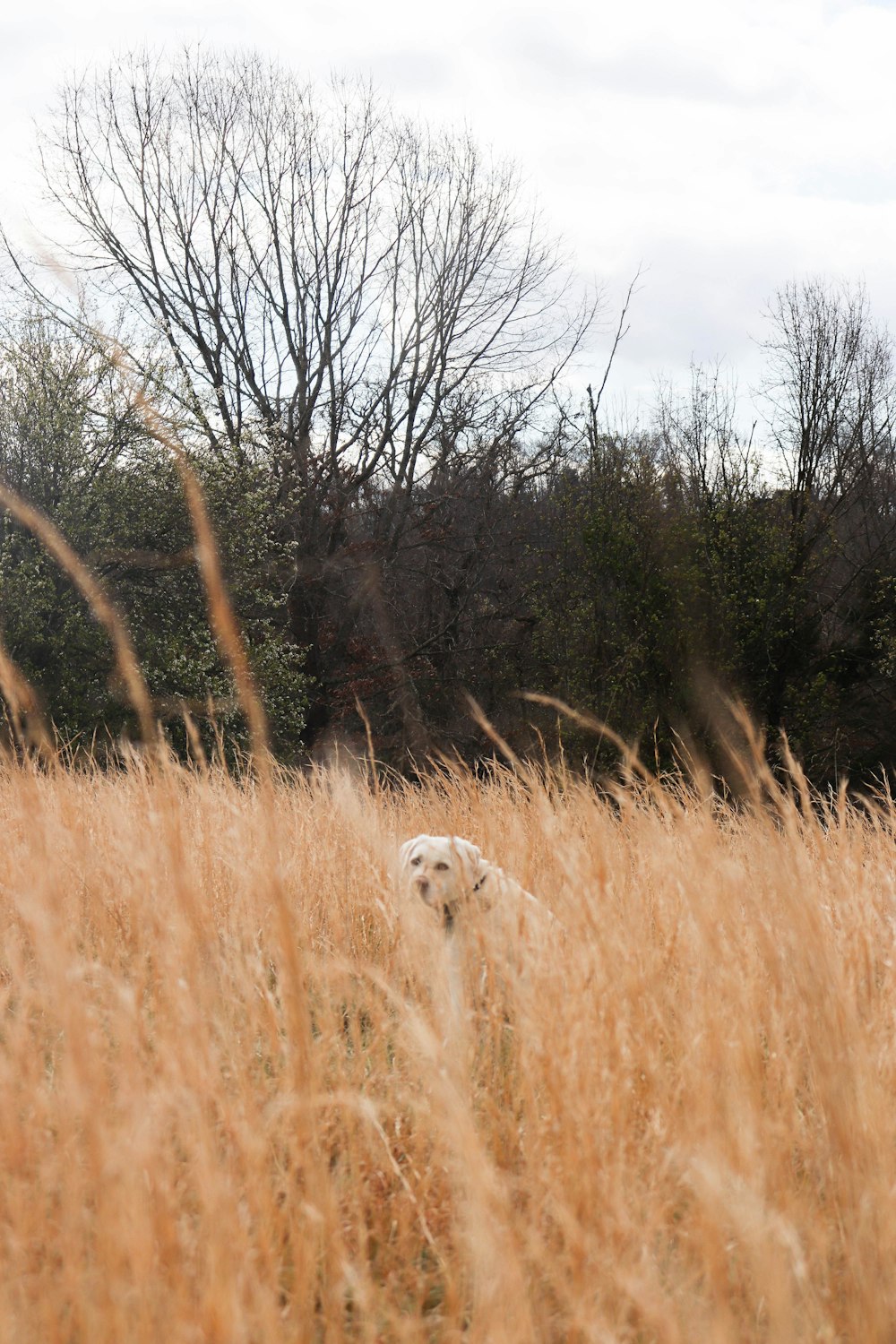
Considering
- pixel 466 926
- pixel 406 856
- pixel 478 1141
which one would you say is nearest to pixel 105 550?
pixel 406 856

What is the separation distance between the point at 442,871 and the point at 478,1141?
1.58m

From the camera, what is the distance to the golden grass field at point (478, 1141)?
4.09 feet

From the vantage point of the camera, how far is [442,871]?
316cm

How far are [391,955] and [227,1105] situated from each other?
5.93 ft

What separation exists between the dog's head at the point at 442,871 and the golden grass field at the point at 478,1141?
0.44m

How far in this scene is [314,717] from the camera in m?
17.3

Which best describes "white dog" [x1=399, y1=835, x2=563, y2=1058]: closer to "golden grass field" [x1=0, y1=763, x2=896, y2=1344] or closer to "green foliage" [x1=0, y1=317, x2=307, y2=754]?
"golden grass field" [x1=0, y1=763, x2=896, y2=1344]

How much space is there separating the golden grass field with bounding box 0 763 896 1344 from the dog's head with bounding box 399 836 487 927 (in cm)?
44

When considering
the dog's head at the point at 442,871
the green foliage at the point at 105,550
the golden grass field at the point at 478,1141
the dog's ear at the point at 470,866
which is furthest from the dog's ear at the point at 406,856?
the green foliage at the point at 105,550

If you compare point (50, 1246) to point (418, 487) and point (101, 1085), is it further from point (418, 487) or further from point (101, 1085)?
point (418, 487)

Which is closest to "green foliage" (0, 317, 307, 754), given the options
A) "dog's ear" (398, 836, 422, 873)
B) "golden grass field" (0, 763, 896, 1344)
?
"dog's ear" (398, 836, 422, 873)

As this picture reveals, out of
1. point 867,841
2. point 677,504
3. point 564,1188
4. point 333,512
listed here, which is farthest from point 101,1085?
point 333,512

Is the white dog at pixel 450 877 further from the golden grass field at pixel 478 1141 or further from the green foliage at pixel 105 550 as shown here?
the green foliage at pixel 105 550

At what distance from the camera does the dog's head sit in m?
3.04
